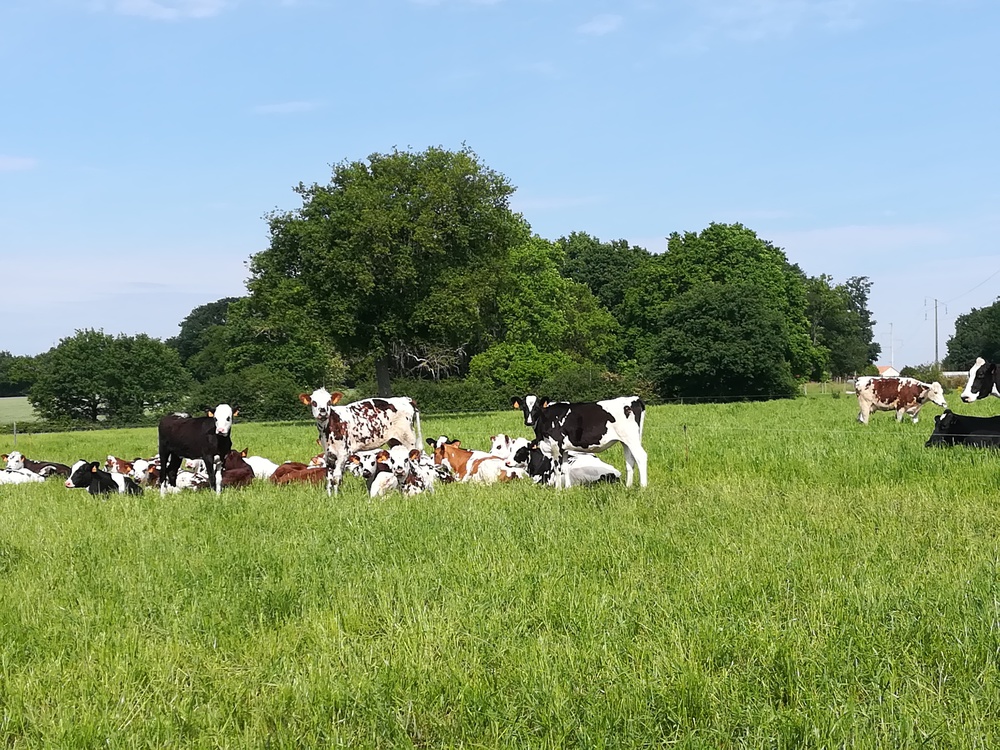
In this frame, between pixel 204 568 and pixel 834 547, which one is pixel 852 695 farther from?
pixel 204 568

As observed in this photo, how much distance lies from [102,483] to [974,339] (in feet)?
427

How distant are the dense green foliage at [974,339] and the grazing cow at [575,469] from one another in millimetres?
108314

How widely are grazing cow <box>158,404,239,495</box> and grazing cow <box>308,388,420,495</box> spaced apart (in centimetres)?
137

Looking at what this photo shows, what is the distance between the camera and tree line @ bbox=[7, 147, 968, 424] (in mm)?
40219

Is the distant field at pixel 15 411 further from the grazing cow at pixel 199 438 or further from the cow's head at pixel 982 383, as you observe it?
the cow's head at pixel 982 383

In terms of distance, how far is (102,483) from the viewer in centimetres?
1487

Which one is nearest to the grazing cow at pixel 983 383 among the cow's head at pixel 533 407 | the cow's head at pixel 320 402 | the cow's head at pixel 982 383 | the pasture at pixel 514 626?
the cow's head at pixel 982 383

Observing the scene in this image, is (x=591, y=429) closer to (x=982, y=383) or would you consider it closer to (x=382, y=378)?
(x=982, y=383)

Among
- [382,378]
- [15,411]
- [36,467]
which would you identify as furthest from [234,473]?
[15,411]

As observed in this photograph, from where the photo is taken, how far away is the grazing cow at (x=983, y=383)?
55.0 ft

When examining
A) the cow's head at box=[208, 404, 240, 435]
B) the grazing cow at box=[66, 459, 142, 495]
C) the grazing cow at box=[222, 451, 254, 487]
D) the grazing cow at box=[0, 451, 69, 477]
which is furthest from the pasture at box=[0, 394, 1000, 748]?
the grazing cow at box=[0, 451, 69, 477]

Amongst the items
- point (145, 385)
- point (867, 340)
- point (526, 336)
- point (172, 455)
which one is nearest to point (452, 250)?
point (526, 336)

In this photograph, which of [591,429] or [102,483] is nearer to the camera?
[591,429]

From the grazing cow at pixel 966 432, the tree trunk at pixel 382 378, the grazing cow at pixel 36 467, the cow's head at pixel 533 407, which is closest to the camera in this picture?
the cow's head at pixel 533 407
